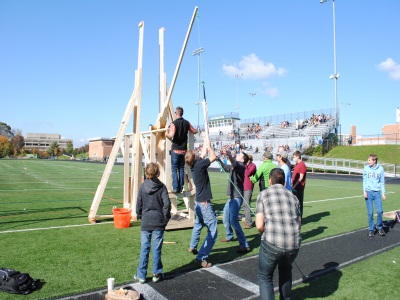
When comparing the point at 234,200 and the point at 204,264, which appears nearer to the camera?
the point at 204,264

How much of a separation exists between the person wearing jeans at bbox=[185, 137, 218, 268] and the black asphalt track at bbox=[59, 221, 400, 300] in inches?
12.5

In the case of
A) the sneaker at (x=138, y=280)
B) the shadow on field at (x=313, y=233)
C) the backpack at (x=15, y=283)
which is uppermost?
the backpack at (x=15, y=283)

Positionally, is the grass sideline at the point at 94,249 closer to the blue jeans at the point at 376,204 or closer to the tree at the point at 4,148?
the blue jeans at the point at 376,204

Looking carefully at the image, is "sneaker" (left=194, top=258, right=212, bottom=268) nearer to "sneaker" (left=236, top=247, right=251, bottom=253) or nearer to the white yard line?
the white yard line

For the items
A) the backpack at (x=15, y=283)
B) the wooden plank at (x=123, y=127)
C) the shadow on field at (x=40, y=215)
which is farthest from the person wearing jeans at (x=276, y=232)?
the shadow on field at (x=40, y=215)

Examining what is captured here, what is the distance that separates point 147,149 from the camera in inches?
378

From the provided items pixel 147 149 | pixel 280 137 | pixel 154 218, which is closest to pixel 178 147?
pixel 147 149

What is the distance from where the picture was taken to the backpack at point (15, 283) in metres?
4.40

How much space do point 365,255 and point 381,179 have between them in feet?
7.66

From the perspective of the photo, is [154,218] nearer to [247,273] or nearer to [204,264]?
[204,264]

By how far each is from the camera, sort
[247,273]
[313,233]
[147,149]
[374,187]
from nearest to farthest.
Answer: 1. [247,273]
2. [374,187]
3. [313,233]
4. [147,149]

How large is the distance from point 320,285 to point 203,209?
220 centimetres

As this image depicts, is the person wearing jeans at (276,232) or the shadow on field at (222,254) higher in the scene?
the person wearing jeans at (276,232)

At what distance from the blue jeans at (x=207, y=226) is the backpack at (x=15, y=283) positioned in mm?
2590
